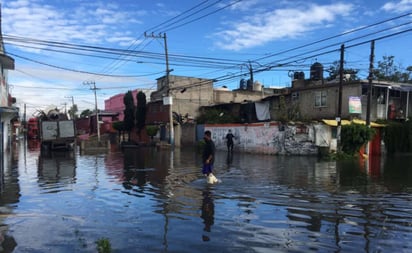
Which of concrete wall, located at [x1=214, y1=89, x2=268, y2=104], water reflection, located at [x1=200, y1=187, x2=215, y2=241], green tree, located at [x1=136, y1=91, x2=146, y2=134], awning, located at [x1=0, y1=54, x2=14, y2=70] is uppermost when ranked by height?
awning, located at [x1=0, y1=54, x2=14, y2=70]

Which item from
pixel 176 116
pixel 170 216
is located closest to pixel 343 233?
pixel 170 216

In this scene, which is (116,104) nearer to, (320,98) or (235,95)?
(235,95)

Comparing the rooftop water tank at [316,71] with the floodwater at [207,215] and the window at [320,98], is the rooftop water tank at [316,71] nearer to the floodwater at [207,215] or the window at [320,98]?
the window at [320,98]

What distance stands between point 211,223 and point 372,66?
22.3 metres

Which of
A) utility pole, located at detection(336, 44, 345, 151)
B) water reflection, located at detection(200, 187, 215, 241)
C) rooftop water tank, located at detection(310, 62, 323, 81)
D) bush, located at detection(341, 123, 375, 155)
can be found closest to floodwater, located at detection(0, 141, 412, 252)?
water reflection, located at detection(200, 187, 215, 241)

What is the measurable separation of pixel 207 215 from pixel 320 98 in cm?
2536

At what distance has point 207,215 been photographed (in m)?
7.84

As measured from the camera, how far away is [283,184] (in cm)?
1242

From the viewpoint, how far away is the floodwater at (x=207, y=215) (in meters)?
5.93

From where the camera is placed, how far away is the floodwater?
593 cm

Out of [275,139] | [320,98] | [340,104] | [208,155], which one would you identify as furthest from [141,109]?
[208,155]

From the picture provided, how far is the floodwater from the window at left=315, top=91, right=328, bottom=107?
58.8 feet

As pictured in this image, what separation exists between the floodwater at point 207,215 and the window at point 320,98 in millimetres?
17926

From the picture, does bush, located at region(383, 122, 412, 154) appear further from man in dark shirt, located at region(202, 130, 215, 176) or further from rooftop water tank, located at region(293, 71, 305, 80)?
man in dark shirt, located at region(202, 130, 215, 176)
